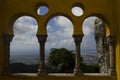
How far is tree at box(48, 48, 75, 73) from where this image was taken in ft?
90.8

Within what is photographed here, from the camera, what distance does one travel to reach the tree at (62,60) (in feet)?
90.8

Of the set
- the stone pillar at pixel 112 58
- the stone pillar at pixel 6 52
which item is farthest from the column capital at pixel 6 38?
the stone pillar at pixel 112 58

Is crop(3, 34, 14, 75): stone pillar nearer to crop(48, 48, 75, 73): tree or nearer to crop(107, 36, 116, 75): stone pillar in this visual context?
crop(107, 36, 116, 75): stone pillar

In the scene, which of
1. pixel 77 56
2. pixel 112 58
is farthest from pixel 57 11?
pixel 112 58

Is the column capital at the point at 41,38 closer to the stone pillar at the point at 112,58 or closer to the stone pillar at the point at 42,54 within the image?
the stone pillar at the point at 42,54

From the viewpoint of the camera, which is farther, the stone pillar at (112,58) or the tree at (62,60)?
the tree at (62,60)

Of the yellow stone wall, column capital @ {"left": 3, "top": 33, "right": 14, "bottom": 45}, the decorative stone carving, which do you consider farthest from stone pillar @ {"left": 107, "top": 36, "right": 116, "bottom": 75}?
the decorative stone carving

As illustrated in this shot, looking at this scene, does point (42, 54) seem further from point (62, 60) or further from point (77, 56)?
point (62, 60)

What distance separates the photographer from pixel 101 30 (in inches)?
701

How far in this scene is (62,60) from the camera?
28.7 metres

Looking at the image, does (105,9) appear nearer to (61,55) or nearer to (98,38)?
(98,38)

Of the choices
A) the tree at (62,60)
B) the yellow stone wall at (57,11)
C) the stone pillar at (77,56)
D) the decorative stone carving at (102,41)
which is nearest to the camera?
the stone pillar at (77,56)

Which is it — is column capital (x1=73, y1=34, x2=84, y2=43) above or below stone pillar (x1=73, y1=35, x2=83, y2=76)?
above

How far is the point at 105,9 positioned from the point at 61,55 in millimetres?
18072
